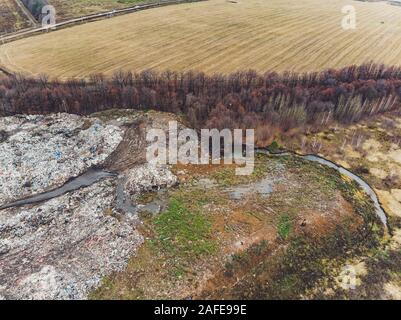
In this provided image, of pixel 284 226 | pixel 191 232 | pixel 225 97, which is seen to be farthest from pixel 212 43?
pixel 191 232

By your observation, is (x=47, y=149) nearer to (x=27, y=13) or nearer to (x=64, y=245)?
(x=64, y=245)

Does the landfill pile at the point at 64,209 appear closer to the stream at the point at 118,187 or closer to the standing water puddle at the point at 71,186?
the stream at the point at 118,187

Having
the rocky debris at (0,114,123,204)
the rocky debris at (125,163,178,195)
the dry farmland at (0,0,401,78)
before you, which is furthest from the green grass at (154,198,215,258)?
the dry farmland at (0,0,401,78)

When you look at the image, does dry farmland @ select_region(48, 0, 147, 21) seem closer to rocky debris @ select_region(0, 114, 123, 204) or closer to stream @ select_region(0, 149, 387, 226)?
rocky debris @ select_region(0, 114, 123, 204)

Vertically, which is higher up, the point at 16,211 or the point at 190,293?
the point at 16,211

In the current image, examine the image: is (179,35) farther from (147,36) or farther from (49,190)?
(49,190)

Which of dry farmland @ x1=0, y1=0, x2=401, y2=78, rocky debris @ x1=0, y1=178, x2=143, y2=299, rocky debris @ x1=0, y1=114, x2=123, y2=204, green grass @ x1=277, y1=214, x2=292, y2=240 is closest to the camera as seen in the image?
rocky debris @ x1=0, y1=178, x2=143, y2=299

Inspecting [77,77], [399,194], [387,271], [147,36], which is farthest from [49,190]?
[147,36]

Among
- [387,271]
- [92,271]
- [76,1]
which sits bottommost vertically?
[387,271]

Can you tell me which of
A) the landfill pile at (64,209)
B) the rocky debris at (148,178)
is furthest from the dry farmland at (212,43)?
Result: the rocky debris at (148,178)
